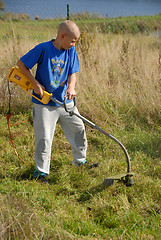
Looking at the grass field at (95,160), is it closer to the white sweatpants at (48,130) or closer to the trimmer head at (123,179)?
the trimmer head at (123,179)

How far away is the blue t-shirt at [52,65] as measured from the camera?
248cm

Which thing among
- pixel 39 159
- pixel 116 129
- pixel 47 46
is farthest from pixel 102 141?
pixel 47 46

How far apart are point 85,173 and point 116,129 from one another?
1046 mm

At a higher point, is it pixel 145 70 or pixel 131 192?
pixel 145 70

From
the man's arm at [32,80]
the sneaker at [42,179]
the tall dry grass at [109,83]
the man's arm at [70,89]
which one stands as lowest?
the sneaker at [42,179]

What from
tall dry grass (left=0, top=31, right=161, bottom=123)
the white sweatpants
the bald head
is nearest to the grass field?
tall dry grass (left=0, top=31, right=161, bottom=123)

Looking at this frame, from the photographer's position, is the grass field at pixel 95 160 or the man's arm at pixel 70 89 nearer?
the grass field at pixel 95 160

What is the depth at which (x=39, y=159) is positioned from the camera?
276cm

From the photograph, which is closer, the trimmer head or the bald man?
the bald man

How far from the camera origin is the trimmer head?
8.43 feet

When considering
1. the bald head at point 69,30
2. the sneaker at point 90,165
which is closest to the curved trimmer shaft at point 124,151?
the sneaker at point 90,165

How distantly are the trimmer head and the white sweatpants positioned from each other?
54cm

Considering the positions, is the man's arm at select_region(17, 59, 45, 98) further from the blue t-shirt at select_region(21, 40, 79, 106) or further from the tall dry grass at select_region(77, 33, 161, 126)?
the tall dry grass at select_region(77, 33, 161, 126)

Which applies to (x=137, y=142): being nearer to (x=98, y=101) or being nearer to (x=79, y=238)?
(x=98, y=101)
